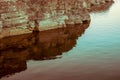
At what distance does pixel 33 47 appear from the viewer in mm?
57344

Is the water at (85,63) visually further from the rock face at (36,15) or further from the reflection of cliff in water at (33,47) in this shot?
the rock face at (36,15)

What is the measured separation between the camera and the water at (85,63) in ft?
133

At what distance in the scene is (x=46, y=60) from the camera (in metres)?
49.0

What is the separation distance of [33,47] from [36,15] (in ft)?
42.5

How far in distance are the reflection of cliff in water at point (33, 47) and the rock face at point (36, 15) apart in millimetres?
1787

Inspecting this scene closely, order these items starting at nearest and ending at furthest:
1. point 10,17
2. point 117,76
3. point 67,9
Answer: point 117,76, point 10,17, point 67,9

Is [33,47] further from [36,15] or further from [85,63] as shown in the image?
[85,63]

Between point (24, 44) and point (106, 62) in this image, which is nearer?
point (106, 62)

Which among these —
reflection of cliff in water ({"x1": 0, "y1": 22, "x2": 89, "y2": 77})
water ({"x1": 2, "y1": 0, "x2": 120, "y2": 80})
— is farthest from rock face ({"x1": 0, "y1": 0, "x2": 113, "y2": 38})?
water ({"x1": 2, "y1": 0, "x2": 120, "y2": 80})

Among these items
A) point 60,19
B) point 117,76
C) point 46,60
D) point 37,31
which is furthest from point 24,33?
point 117,76

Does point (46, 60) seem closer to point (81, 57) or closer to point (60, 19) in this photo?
point (81, 57)

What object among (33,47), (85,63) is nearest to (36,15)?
(33,47)

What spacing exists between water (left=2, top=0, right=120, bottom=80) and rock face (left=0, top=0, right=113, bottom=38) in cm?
903

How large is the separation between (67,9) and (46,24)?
827 centimetres
